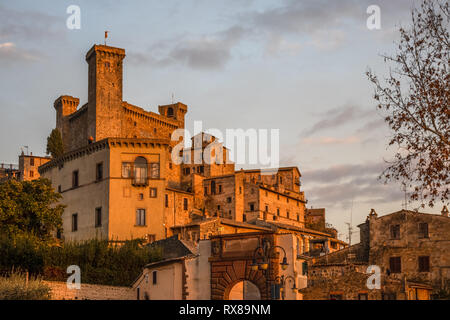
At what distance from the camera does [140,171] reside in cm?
5912

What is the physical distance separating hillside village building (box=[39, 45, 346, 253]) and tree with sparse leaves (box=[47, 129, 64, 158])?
4.90ft

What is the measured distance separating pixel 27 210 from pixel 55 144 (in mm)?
30984

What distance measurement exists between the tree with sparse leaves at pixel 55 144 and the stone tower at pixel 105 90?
28.9ft

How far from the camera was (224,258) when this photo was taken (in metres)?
39.8

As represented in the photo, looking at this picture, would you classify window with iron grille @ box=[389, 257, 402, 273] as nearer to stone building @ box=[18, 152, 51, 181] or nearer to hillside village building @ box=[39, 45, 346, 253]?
hillside village building @ box=[39, 45, 346, 253]

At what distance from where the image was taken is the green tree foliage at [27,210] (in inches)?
1966

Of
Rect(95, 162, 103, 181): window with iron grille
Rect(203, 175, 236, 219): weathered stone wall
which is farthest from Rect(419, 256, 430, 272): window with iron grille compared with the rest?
Rect(95, 162, 103, 181): window with iron grille

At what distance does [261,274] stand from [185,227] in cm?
2110

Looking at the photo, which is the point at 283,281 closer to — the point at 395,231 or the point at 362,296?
the point at 362,296

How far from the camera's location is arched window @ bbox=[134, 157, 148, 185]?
58.7 metres

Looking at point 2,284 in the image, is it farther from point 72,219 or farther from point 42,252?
point 72,219

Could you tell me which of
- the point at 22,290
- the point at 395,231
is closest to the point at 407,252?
the point at 395,231
